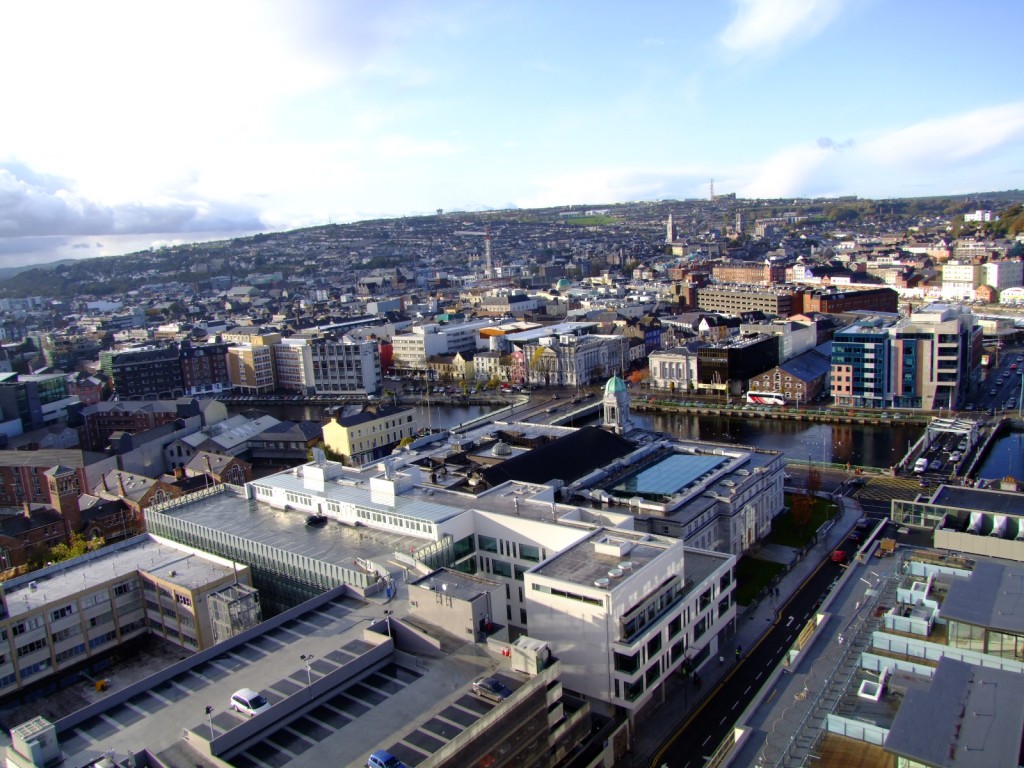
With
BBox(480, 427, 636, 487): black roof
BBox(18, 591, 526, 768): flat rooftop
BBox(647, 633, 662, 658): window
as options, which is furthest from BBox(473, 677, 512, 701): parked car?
BBox(480, 427, 636, 487): black roof

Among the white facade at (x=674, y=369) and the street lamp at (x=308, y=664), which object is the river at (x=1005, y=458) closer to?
the white facade at (x=674, y=369)

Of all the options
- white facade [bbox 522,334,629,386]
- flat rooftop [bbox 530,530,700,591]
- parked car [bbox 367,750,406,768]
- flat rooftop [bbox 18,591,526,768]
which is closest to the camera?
parked car [bbox 367,750,406,768]

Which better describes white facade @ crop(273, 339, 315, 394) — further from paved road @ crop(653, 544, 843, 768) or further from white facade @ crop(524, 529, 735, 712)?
white facade @ crop(524, 529, 735, 712)

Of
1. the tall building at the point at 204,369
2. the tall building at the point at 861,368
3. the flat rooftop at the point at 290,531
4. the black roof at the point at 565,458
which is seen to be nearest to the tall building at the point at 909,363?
the tall building at the point at 861,368

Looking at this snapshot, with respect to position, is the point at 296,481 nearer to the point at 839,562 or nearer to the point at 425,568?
the point at 425,568

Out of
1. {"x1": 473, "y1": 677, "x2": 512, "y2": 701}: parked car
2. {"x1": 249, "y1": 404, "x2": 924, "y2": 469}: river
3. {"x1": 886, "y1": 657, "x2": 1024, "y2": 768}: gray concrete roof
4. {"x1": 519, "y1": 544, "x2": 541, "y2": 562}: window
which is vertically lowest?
{"x1": 249, "y1": 404, "x2": 924, "y2": 469}: river

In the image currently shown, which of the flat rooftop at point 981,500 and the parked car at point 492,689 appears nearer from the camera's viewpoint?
the parked car at point 492,689

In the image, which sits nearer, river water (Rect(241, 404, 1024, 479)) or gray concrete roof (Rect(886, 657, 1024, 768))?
gray concrete roof (Rect(886, 657, 1024, 768))
